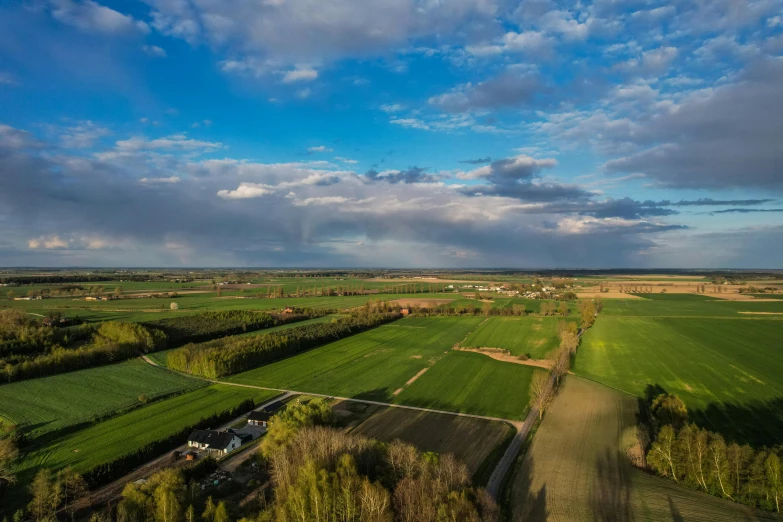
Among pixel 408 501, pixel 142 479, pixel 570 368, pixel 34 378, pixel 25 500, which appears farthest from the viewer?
pixel 570 368

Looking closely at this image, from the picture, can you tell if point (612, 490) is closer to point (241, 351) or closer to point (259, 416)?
point (259, 416)

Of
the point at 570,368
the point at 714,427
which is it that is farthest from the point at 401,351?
the point at 714,427

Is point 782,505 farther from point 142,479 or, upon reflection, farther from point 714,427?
point 142,479

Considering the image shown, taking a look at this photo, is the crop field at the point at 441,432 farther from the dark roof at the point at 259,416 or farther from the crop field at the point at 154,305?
the crop field at the point at 154,305

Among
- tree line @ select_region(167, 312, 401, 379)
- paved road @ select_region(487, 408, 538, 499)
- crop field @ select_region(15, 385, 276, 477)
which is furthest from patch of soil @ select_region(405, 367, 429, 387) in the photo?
tree line @ select_region(167, 312, 401, 379)

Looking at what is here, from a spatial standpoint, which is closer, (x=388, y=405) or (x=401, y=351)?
(x=388, y=405)

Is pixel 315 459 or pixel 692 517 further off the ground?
pixel 315 459

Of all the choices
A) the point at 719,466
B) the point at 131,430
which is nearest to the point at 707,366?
the point at 719,466
